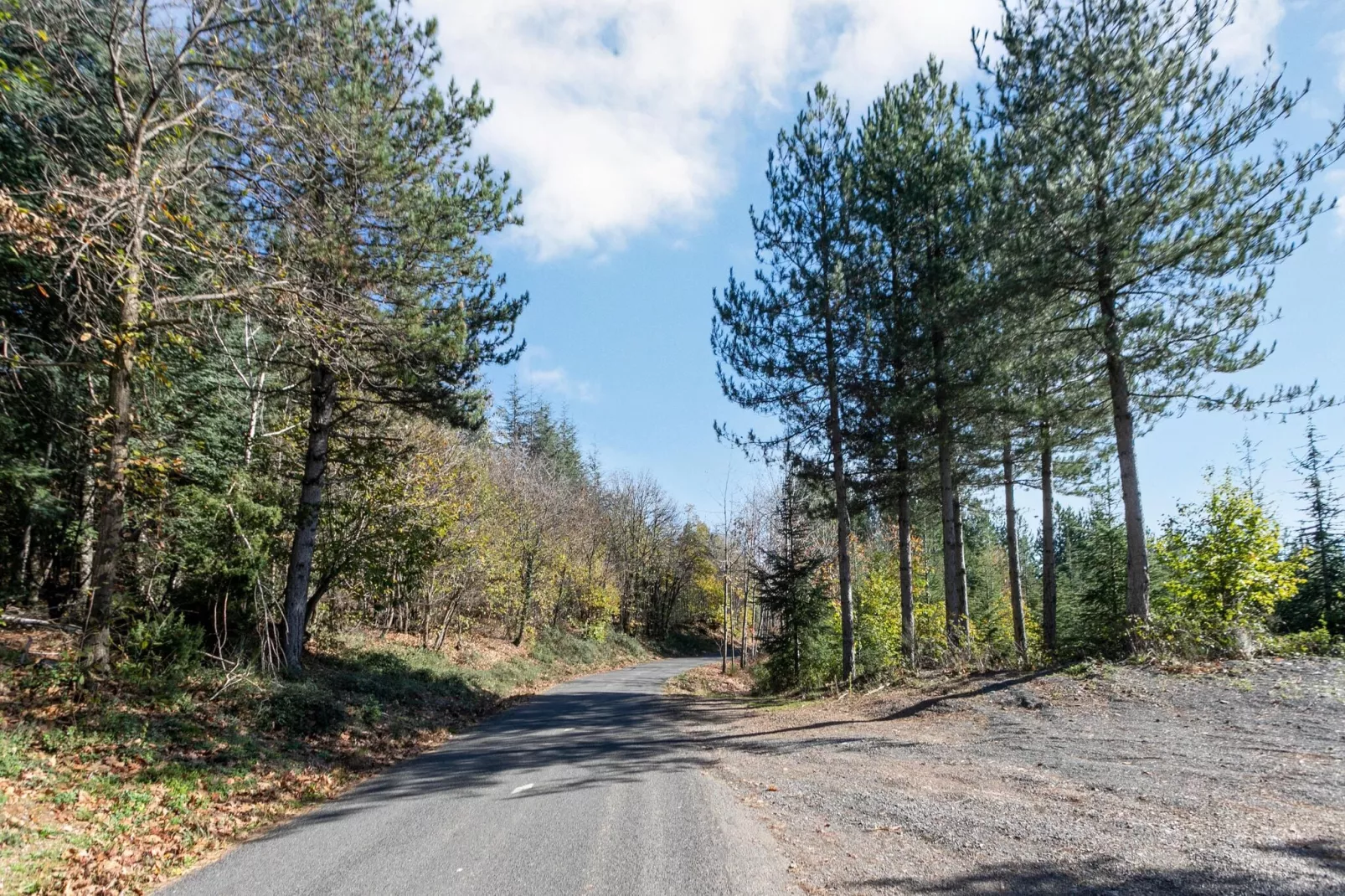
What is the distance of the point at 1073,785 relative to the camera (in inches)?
287

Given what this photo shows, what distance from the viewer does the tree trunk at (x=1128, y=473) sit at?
12750 mm

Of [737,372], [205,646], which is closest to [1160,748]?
[737,372]

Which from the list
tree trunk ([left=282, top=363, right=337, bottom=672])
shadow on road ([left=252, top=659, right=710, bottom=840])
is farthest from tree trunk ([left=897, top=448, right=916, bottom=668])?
tree trunk ([left=282, top=363, right=337, bottom=672])

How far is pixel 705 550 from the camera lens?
53.2 meters

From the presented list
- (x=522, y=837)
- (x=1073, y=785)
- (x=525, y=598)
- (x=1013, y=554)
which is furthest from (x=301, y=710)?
(x=525, y=598)

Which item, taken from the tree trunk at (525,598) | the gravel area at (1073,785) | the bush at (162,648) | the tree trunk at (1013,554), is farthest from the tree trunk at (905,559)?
the tree trunk at (525,598)

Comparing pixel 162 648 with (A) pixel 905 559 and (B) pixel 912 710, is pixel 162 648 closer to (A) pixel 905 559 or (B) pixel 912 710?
(B) pixel 912 710

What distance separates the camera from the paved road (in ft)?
17.3

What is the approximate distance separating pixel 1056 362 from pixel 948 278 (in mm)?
2856

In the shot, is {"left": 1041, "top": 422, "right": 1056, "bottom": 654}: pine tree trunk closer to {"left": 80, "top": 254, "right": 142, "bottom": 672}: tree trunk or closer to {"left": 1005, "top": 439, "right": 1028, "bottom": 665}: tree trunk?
{"left": 1005, "top": 439, "right": 1028, "bottom": 665}: tree trunk

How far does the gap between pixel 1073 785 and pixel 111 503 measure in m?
11.5

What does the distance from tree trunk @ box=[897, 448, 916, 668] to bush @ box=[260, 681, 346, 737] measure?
40.2 ft

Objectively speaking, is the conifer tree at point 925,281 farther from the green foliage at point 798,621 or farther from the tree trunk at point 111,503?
the tree trunk at point 111,503

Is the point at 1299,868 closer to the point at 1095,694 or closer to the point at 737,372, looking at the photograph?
the point at 1095,694
